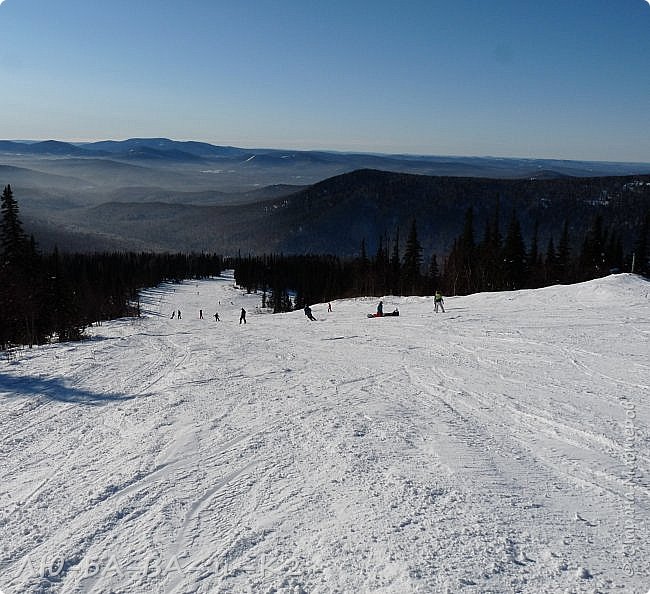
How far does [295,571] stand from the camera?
4.68 m

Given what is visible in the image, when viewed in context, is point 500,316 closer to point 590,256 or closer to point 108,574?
point 108,574

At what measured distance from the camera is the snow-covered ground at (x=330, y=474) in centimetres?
474

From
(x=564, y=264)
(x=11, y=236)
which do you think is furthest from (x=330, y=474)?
(x=564, y=264)

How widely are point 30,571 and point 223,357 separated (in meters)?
11.3

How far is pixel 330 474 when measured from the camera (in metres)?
6.76

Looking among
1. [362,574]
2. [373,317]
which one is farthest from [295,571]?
[373,317]

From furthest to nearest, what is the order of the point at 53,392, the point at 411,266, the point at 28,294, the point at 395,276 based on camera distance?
the point at 395,276 < the point at 411,266 < the point at 28,294 < the point at 53,392

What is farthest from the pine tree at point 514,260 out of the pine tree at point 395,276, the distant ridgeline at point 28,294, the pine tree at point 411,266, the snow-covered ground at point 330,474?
the distant ridgeline at point 28,294

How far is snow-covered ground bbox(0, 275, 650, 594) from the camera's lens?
4.74m

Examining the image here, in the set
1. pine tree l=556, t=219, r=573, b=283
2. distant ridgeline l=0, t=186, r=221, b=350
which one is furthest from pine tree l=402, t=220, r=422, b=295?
distant ridgeline l=0, t=186, r=221, b=350

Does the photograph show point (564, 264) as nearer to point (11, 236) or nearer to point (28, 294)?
point (28, 294)

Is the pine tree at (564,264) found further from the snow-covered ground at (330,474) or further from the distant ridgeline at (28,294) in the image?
the distant ridgeline at (28,294)

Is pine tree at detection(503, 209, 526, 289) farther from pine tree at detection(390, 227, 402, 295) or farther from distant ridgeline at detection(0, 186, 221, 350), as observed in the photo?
distant ridgeline at detection(0, 186, 221, 350)

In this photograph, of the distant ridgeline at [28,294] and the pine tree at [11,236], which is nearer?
the distant ridgeline at [28,294]
